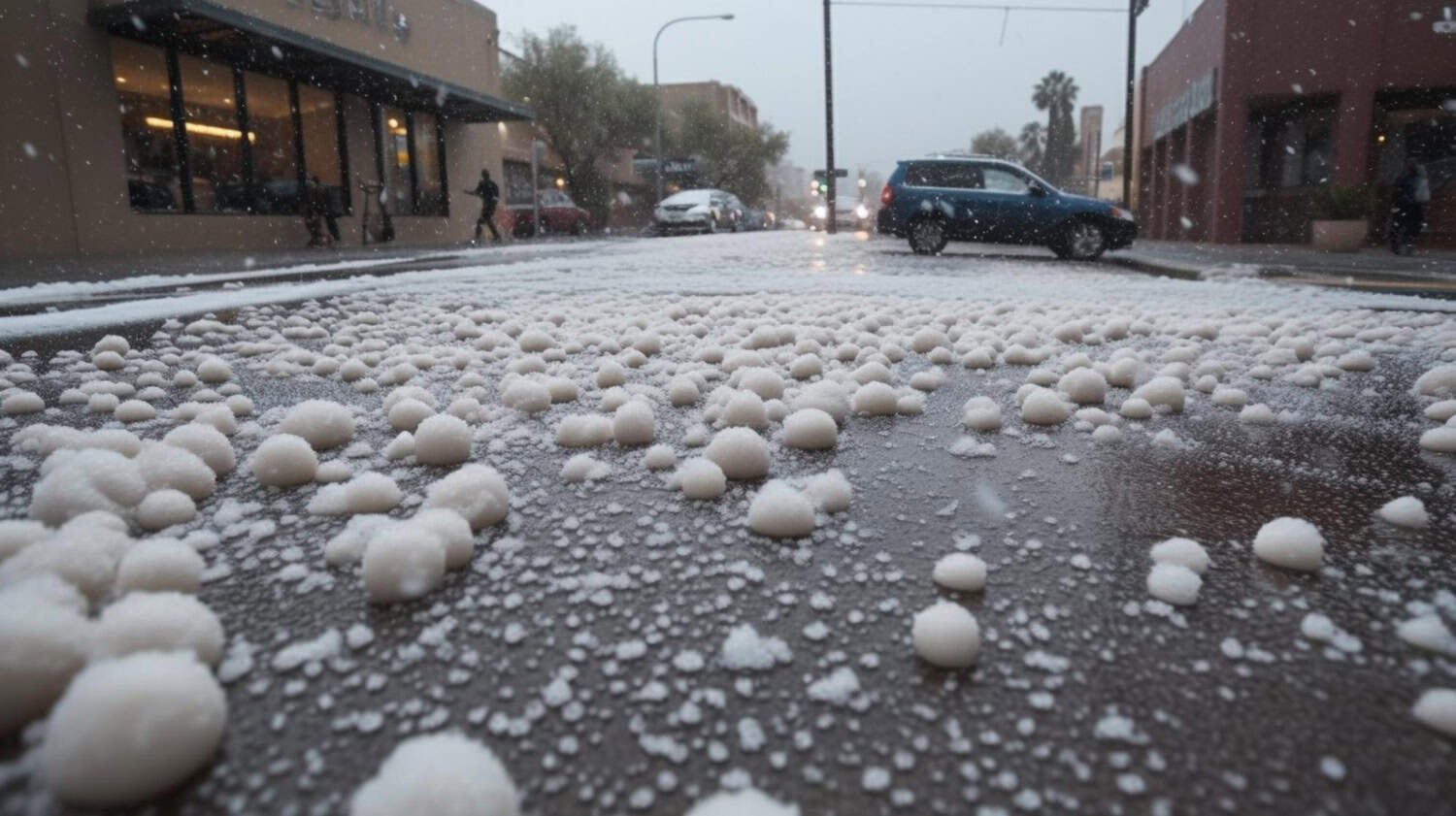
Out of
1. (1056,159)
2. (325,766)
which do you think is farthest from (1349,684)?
(1056,159)

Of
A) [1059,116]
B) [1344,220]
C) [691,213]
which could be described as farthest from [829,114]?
[1059,116]

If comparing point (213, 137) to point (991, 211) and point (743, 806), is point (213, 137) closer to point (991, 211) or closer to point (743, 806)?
point (991, 211)

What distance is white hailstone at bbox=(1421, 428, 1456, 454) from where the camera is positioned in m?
1.41

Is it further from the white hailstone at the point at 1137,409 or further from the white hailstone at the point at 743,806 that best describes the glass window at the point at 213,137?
the white hailstone at the point at 743,806

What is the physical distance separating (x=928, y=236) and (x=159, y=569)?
10326mm

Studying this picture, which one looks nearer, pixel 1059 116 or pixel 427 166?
pixel 427 166

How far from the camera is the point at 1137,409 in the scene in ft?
5.47

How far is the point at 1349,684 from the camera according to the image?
714mm

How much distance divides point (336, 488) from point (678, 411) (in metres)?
0.76

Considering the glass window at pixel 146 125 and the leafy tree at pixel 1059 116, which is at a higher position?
the leafy tree at pixel 1059 116

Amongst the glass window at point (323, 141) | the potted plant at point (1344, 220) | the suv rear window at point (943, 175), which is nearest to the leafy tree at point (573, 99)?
the glass window at point (323, 141)

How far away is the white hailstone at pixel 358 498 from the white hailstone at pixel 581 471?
0.82 ft

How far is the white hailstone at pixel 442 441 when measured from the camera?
132cm

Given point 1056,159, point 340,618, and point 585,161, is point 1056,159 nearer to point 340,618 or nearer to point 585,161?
point 585,161
